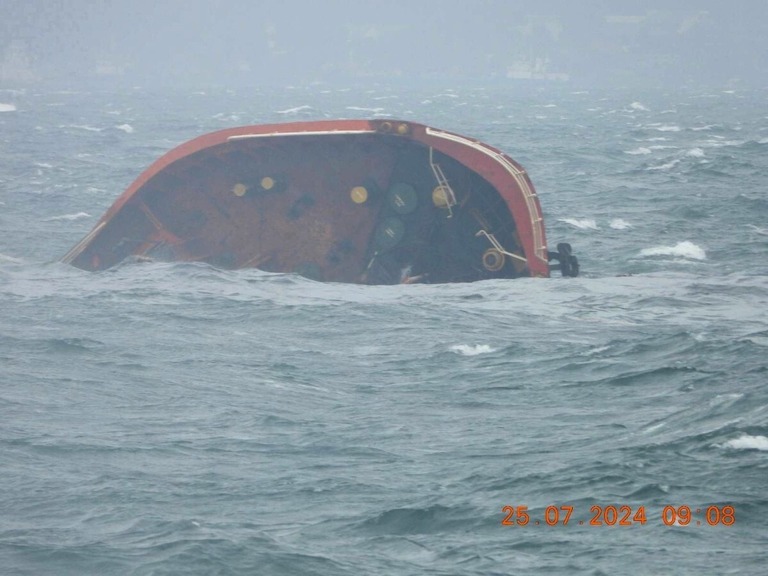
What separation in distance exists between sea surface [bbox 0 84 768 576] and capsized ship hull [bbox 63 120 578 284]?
2.60 feet

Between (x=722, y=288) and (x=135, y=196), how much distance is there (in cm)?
1214

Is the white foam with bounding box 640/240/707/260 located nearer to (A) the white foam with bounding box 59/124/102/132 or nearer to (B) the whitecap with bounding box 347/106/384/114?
(A) the white foam with bounding box 59/124/102/132

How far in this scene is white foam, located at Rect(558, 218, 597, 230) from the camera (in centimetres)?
3394

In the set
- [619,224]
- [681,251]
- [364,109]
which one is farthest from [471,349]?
[364,109]

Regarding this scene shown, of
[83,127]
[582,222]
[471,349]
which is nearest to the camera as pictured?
[471,349]

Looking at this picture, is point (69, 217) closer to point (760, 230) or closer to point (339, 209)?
point (339, 209)

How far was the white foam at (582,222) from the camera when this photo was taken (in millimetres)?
33938

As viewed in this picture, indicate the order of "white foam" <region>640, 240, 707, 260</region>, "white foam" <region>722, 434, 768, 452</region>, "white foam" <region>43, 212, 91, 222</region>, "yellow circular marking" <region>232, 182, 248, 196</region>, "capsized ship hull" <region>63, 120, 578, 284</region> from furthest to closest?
"white foam" <region>43, 212, 91, 222</region> → "white foam" <region>640, 240, 707, 260</region> → "yellow circular marking" <region>232, 182, 248, 196</region> → "capsized ship hull" <region>63, 120, 578, 284</region> → "white foam" <region>722, 434, 768, 452</region>

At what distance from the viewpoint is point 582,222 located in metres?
34.8

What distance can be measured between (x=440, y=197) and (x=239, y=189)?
4421mm

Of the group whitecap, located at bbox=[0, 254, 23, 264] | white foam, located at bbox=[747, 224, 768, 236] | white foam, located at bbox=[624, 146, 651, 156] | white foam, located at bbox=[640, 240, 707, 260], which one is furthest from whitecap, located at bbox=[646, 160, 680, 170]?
whitecap, located at bbox=[0, 254, 23, 264]

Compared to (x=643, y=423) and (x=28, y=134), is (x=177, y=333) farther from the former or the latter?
(x=28, y=134)

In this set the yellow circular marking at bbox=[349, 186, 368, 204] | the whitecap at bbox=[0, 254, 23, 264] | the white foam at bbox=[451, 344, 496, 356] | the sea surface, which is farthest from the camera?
the whitecap at bbox=[0, 254, 23, 264]
